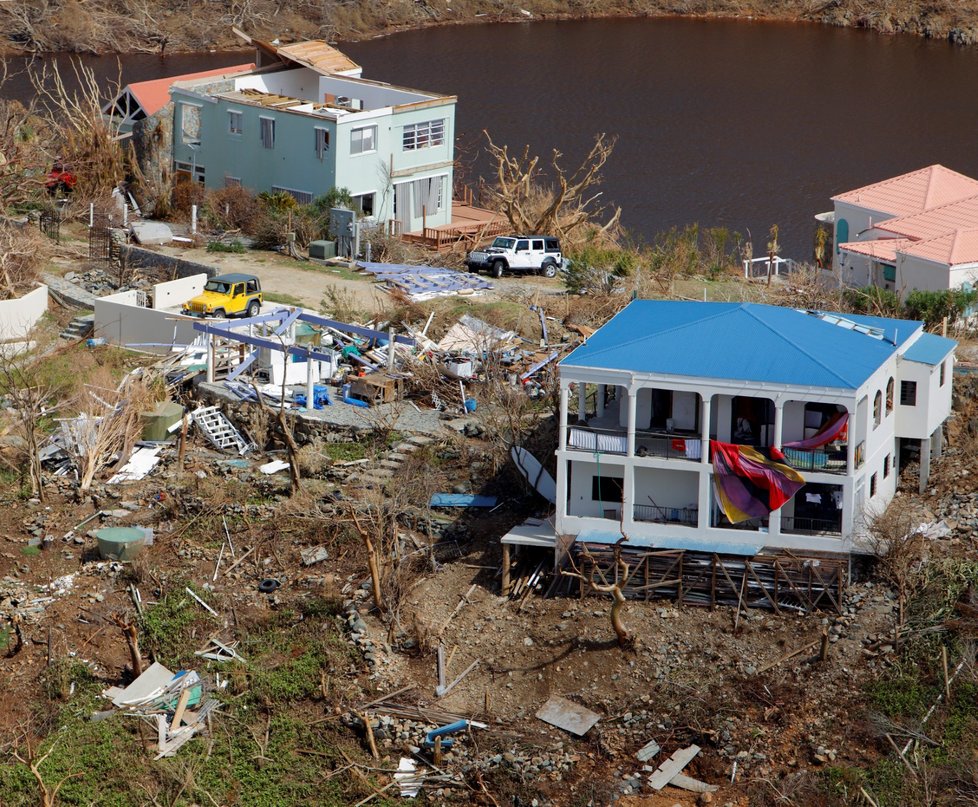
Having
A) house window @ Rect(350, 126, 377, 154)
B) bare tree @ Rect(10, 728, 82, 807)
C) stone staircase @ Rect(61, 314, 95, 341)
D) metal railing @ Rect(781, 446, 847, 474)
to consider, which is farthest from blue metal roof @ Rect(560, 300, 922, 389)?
house window @ Rect(350, 126, 377, 154)

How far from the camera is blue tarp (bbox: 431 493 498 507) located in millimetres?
Answer: 37938

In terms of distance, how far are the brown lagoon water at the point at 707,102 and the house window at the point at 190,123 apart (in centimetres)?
1544

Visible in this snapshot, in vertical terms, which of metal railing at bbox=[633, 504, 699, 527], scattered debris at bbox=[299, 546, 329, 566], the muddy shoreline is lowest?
scattered debris at bbox=[299, 546, 329, 566]

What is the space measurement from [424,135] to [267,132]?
5638mm

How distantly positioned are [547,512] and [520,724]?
6886 mm

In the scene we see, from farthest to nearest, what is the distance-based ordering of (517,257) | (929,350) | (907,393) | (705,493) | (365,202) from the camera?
(365,202), (517,257), (929,350), (907,393), (705,493)

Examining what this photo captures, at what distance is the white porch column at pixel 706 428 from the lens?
32844 millimetres

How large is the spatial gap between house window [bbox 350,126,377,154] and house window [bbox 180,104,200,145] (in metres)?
7.33

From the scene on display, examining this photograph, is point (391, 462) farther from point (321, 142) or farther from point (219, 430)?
point (321, 142)

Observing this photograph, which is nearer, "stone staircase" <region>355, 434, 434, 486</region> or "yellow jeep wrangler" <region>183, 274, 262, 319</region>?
"stone staircase" <region>355, 434, 434, 486</region>

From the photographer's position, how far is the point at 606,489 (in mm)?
34656

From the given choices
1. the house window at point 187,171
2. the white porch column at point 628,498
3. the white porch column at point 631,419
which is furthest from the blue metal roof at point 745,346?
the house window at point 187,171

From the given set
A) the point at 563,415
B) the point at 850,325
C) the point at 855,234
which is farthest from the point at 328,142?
the point at 563,415

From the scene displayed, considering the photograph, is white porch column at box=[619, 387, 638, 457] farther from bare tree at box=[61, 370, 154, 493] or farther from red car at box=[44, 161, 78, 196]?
red car at box=[44, 161, 78, 196]
